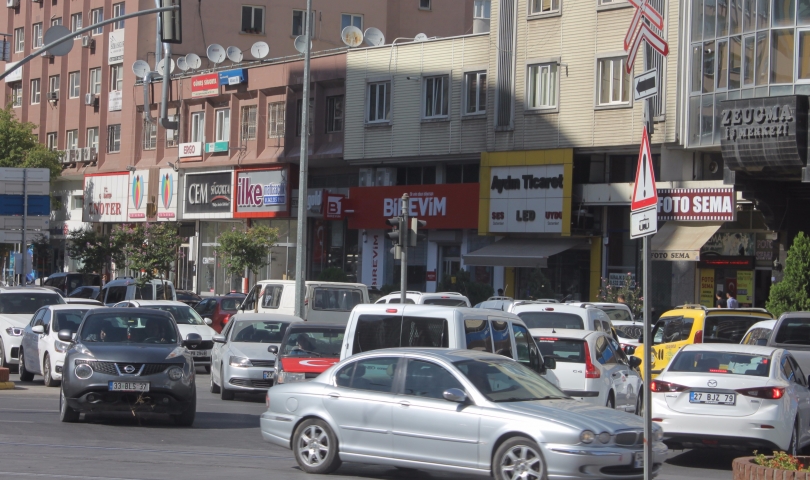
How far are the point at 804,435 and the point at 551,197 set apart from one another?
2429 cm

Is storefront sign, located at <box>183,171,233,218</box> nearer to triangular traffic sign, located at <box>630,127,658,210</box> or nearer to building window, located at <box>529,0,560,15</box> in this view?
building window, located at <box>529,0,560,15</box>

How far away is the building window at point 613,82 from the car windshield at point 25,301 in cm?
1907

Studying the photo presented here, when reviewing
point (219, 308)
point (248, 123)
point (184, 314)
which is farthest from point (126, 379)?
point (248, 123)

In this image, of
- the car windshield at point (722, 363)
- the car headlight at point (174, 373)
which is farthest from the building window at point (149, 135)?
the car windshield at point (722, 363)

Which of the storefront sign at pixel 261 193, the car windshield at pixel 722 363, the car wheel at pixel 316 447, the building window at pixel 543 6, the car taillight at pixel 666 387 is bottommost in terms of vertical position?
the car wheel at pixel 316 447

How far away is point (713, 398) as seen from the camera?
41.0 feet

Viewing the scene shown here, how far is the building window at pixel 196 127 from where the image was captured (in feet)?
172

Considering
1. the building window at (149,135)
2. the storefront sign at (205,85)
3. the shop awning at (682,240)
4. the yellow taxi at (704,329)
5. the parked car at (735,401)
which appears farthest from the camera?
the building window at (149,135)

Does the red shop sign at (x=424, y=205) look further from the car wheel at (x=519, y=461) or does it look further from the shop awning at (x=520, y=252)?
the car wheel at (x=519, y=461)

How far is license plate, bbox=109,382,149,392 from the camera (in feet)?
47.1

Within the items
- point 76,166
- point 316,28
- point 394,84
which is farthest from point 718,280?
point 76,166

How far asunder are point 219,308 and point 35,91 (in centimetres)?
4056

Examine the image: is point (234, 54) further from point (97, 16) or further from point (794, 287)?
point (794, 287)

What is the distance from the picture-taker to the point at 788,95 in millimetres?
28547
